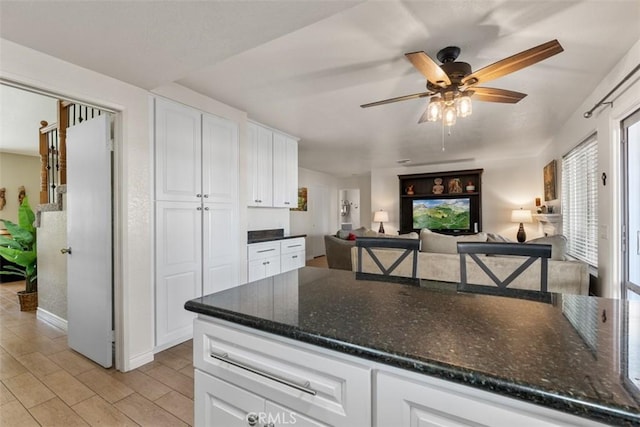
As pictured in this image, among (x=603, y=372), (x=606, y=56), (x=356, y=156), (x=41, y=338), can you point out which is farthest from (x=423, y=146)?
(x=41, y=338)

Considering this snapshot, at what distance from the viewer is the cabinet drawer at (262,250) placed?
346cm

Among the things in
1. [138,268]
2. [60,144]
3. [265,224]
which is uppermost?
[60,144]

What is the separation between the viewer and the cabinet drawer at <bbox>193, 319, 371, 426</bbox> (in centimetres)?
76

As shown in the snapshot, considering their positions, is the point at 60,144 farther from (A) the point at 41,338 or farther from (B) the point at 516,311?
(B) the point at 516,311

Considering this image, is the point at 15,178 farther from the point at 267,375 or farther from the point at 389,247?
the point at 267,375

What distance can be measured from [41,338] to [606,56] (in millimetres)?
5437

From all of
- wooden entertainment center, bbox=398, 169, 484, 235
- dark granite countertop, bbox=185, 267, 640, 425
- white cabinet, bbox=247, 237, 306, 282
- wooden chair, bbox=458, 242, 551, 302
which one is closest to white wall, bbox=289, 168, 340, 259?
wooden entertainment center, bbox=398, 169, 484, 235

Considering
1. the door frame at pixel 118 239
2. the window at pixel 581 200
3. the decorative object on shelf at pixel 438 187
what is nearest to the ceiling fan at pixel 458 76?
the window at pixel 581 200

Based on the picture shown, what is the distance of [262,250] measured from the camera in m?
3.62

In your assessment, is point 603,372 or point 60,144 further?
point 60,144

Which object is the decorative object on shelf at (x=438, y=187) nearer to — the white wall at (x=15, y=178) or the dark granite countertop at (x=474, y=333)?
the dark granite countertop at (x=474, y=333)

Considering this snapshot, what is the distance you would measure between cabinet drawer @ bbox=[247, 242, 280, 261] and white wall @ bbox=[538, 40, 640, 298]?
3.29m

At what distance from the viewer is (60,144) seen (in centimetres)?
317

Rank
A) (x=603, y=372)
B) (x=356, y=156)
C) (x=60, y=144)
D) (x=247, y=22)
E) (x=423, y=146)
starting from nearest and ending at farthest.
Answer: (x=603, y=372) → (x=247, y=22) → (x=60, y=144) → (x=423, y=146) → (x=356, y=156)
